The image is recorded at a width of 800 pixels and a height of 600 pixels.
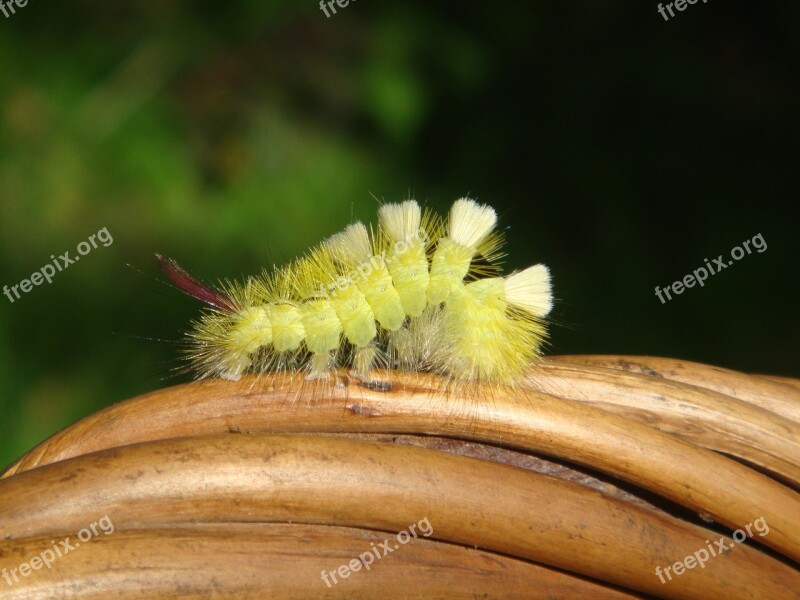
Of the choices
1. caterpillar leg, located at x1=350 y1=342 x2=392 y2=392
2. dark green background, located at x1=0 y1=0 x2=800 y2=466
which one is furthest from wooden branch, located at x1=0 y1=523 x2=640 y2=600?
dark green background, located at x1=0 y1=0 x2=800 y2=466

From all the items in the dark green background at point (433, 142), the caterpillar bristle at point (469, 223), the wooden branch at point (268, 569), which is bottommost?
the wooden branch at point (268, 569)

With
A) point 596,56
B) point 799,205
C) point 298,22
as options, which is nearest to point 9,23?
point 298,22

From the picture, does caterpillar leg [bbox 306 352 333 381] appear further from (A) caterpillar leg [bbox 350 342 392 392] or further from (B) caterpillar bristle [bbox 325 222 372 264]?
(B) caterpillar bristle [bbox 325 222 372 264]

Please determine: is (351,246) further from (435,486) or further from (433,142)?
(433,142)

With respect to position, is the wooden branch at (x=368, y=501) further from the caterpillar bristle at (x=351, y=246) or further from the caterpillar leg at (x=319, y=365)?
the caterpillar bristle at (x=351, y=246)

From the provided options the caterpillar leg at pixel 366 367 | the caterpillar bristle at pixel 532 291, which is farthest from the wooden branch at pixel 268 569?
the caterpillar bristle at pixel 532 291

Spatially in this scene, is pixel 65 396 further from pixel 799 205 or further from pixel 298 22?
pixel 799 205

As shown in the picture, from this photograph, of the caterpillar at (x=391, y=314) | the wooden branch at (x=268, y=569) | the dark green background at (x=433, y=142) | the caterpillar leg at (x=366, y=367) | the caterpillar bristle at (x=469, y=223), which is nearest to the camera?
the wooden branch at (x=268, y=569)
